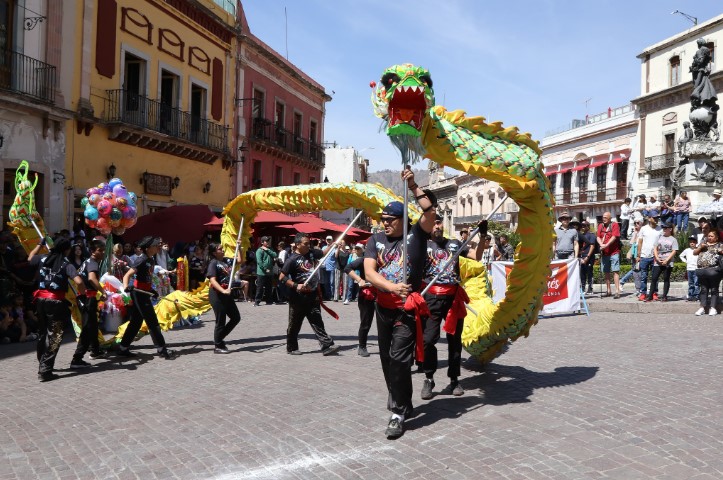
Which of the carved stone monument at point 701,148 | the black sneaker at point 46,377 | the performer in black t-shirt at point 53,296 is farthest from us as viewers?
the carved stone monument at point 701,148

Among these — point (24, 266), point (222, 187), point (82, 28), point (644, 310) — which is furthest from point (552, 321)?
point (222, 187)

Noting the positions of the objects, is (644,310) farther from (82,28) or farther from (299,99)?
(299,99)

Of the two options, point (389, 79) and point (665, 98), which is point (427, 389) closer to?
point (389, 79)

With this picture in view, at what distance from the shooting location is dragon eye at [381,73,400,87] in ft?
17.4

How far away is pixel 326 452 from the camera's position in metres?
4.48

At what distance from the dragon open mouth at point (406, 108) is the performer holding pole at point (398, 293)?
372 mm

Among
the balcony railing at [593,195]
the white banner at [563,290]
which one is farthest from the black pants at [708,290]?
the balcony railing at [593,195]

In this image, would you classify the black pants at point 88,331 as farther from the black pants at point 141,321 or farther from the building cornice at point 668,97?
the building cornice at point 668,97

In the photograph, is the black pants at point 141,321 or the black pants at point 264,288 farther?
the black pants at point 264,288

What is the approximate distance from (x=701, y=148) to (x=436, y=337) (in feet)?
44.9

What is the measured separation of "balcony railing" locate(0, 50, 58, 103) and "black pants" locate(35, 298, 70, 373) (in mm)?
9201

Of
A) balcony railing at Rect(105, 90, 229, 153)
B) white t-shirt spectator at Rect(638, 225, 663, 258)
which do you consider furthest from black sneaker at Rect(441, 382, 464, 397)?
balcony railing at Rect(105, 90, 229, 153)

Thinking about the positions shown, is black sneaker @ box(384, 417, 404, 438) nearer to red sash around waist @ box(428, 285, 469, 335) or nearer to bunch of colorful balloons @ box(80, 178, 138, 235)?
red sash around waist @ box(428, 285, 469, 335)

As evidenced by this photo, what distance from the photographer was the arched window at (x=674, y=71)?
3897 cm
